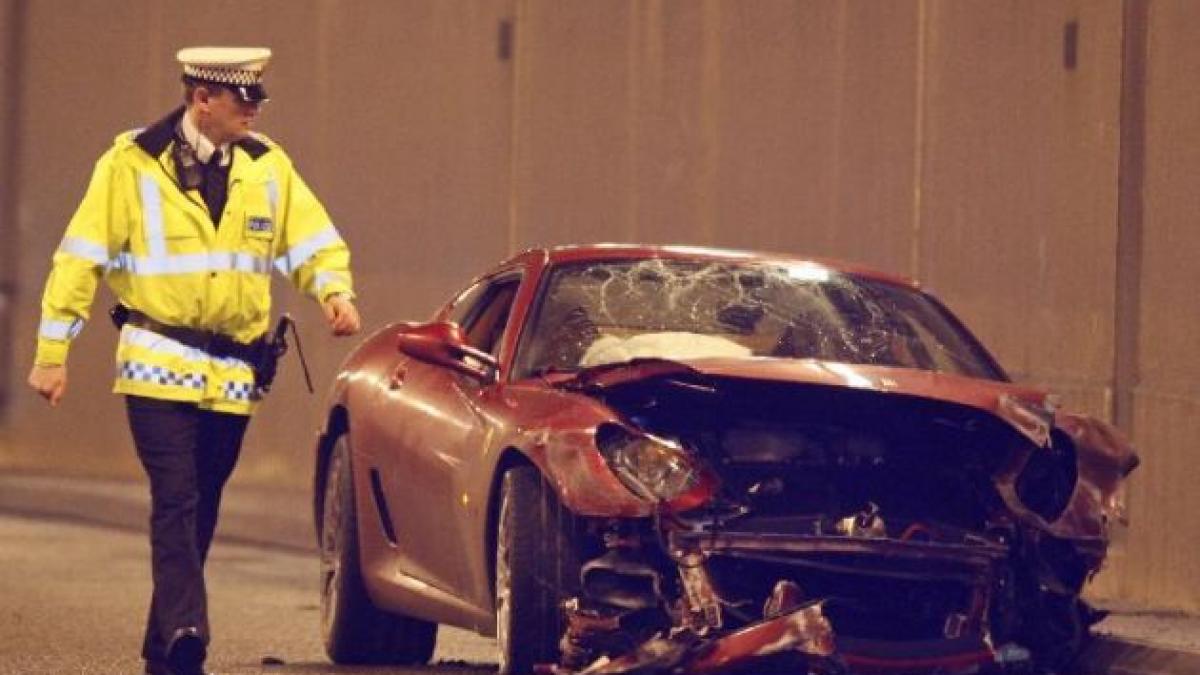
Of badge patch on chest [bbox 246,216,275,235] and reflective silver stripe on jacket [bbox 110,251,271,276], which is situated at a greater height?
badge patch on chest [bbox 246,216,275,235]

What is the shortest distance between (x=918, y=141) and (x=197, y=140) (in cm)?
704

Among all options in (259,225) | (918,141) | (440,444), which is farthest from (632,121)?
(259,225)

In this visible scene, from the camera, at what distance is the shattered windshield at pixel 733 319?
1060 cm

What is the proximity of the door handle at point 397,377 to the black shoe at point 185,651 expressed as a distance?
63.2 inches

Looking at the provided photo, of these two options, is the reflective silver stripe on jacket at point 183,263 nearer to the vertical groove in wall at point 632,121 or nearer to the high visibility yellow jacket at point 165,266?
the high visibility yellow jacket at point 165,266

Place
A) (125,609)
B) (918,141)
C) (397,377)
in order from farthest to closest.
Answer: (918,141)
(125,609)
(397,377)

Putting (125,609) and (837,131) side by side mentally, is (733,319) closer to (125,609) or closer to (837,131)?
(125,609)

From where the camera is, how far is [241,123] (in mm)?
10305

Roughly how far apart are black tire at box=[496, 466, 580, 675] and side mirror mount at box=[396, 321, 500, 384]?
2.56 ft

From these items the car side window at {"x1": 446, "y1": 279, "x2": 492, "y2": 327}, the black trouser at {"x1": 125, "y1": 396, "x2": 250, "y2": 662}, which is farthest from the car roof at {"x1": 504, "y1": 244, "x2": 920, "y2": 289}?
the black trouser at {"x1": 125, "y1": 396, "x2": 250, "y2": 662}

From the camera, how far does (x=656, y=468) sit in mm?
9266

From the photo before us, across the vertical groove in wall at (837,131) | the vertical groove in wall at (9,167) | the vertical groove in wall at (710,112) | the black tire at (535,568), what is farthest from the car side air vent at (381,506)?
the vertical groove in wall at (9,167)

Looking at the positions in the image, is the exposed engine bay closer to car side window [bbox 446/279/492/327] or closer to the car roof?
the car roof

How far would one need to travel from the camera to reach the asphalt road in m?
11.7
